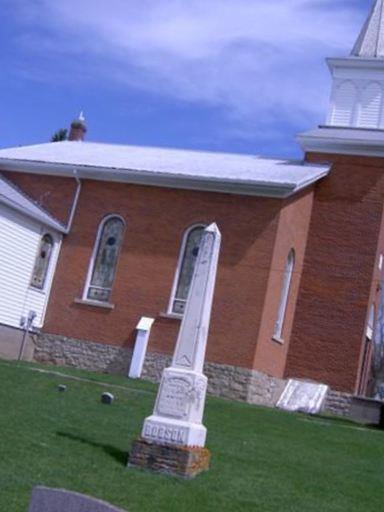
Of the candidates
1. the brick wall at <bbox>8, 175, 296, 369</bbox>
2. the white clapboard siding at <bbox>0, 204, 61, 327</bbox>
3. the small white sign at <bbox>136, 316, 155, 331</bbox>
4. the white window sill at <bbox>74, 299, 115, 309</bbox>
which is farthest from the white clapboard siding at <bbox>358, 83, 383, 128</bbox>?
the white clapboard siding at <bbox>0, 204, 61, 327</bbox>

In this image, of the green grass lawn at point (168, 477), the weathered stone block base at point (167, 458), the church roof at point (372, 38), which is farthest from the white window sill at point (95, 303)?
the weathered stone block base at point (167, 458)

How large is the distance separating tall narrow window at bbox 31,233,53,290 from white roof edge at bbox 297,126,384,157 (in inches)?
358

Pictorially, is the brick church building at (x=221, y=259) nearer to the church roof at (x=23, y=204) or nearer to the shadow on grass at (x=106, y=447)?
the church roof at (x=23, y=204)

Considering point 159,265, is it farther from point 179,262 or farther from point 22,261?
point 22,261

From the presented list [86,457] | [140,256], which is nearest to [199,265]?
[86,457]

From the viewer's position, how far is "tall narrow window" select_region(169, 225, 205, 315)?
25500 millimetres

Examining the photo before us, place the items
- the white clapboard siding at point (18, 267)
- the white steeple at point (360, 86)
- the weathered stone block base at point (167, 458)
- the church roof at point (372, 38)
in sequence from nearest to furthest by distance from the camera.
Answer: the weathered stone block base at point (167, 458)
the white clapboard siding at point (18, 267)
the white steeple at point (360, 86)
the church roof at point (372, 38)

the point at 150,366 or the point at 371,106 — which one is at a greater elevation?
the point at 371,106

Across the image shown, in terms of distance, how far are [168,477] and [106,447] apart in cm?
151

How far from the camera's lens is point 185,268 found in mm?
25641

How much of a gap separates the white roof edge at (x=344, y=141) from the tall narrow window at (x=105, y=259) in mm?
6940

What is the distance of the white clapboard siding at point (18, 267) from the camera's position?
24.7 metres

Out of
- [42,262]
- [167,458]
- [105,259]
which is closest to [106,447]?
[167,458]

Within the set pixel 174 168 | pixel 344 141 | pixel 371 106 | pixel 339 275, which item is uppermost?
pixel 371 106
